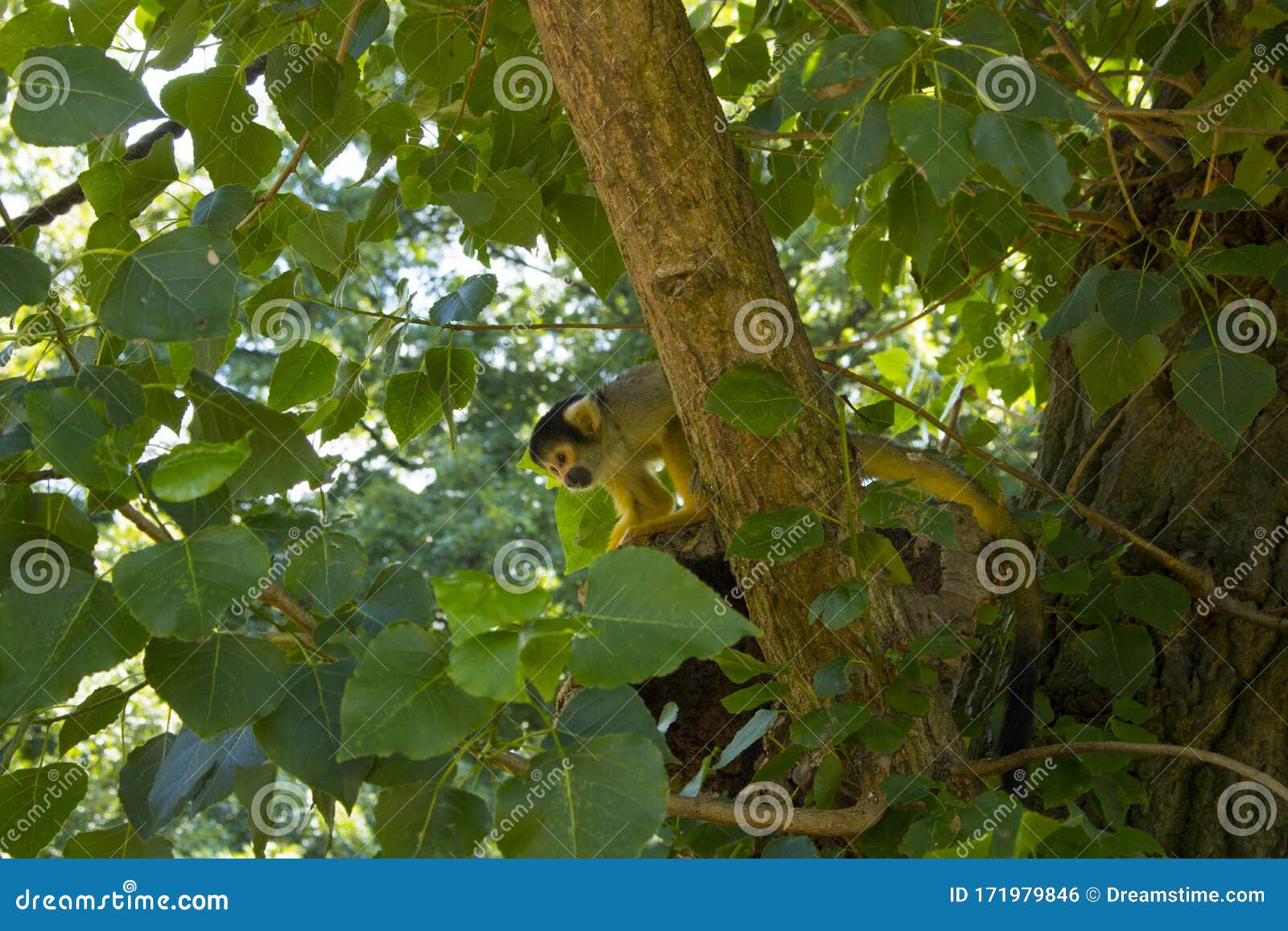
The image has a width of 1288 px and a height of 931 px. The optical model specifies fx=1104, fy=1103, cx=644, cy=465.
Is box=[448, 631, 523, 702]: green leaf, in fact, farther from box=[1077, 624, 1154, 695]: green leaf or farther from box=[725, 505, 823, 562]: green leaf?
box=[1077, 624, 1154, 695]: green leaf

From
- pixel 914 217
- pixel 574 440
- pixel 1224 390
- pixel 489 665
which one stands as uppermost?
pixel 914 217

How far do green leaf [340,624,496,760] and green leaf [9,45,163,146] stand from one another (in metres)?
0.54

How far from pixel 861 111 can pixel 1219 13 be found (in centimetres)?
170

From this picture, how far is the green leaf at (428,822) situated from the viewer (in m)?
0.96

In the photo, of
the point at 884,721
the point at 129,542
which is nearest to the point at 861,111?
the point at 884,721

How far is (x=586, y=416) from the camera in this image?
3.37m

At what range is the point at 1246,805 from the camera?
1.99m

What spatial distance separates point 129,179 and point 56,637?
85 cm

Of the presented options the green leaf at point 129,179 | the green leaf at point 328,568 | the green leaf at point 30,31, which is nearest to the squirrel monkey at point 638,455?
the green leaf at point 129,179

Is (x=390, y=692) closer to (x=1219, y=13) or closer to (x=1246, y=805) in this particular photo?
(x=1246, y=805)

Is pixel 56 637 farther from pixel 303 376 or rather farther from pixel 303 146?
pixel 303 146

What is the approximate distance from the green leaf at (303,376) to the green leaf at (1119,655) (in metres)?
1.29

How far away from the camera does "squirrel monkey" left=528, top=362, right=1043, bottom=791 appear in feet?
8.67

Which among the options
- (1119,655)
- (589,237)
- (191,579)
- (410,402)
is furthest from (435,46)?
(1119,655)
